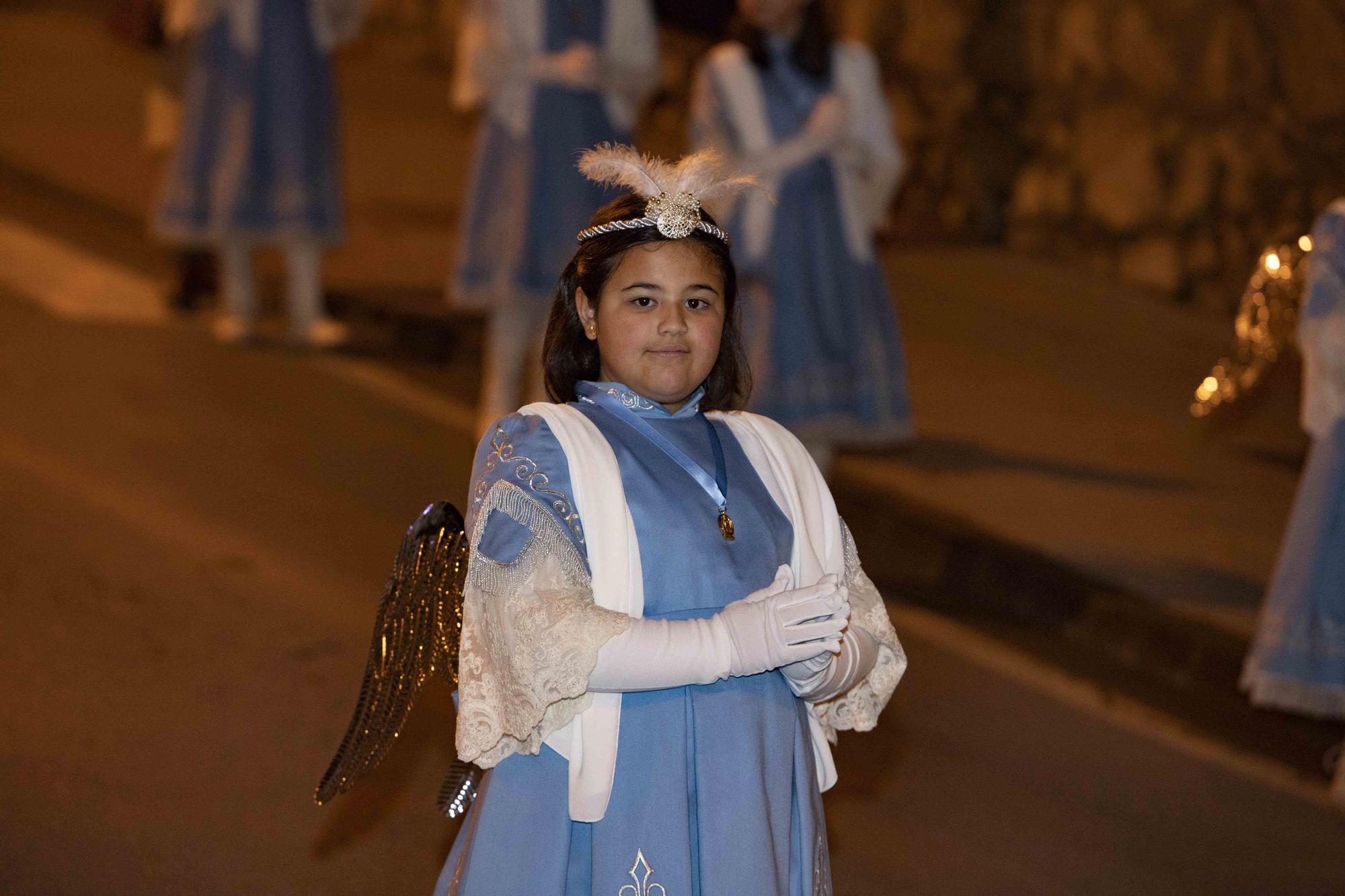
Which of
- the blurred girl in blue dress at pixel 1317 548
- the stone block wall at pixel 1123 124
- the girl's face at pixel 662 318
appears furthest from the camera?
the stone block wall at pixel 1123 124

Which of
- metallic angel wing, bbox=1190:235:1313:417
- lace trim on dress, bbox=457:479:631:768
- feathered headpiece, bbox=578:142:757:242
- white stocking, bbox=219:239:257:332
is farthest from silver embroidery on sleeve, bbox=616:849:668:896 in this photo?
white stocking, bbox=219:239:257:332

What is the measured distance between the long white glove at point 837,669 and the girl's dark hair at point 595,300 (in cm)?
46

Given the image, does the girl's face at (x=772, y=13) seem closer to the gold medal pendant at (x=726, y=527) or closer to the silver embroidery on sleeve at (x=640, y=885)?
the gold medal pendant at (x=726, y=527)

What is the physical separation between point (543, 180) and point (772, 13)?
1292mm

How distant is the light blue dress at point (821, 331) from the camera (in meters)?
5.71

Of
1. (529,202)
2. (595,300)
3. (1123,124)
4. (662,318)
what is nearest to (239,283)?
(529,202)

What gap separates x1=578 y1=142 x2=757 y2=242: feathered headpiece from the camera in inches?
96.6

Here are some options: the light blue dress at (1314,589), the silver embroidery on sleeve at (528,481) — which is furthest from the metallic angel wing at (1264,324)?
the silver embroidery on sleeve at (528,481)

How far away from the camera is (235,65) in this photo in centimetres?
761

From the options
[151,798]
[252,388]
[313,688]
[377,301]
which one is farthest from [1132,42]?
[151,798]

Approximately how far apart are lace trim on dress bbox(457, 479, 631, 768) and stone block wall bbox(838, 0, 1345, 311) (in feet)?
23.1

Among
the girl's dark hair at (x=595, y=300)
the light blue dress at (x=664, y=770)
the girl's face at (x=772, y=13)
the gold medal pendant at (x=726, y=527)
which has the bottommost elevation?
the light blue dress at (x=664, y=770)

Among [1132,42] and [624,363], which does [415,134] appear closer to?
[1132,42]

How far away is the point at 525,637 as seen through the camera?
7.32ft
